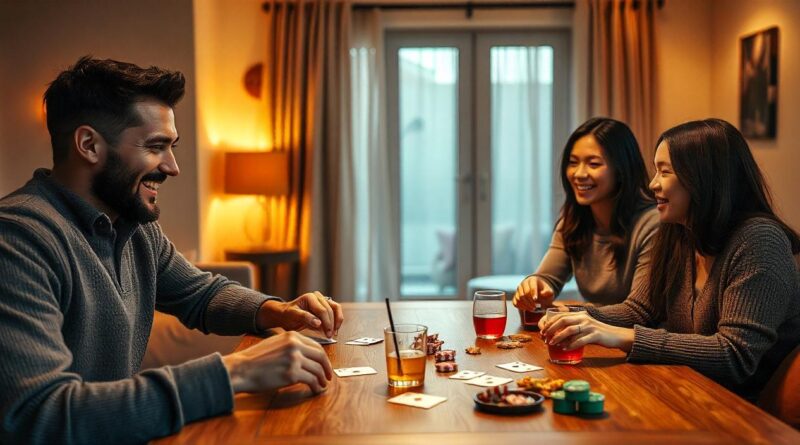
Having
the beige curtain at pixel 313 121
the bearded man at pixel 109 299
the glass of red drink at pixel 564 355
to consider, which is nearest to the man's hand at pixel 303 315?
the bearded man at pixel 109 299

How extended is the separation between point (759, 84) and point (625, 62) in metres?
0.98

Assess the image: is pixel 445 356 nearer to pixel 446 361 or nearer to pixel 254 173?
pixel 446 361

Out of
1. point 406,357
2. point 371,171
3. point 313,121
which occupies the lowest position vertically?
point 406,357

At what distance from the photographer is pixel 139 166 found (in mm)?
1857

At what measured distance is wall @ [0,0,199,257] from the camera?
481cm

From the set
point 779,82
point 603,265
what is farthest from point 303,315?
point 779,82

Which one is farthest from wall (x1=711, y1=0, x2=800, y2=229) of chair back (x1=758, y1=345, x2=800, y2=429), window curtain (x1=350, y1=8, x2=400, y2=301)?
chair back (x1=758, y1=345, x2=800, y2=429)

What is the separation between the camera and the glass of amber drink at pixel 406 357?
1.68 m

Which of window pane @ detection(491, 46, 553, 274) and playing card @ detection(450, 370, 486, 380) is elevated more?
window pane @ detection(491, 46, 553, 274)

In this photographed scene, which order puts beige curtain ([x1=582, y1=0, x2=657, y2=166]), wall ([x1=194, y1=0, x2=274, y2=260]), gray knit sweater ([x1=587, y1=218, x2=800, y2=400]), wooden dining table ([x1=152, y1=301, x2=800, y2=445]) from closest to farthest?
1. wooden dining table ([x1=152, y1=301, x2=800, y2=445])
2. gray knit sweater ([x1=587, y1=218, x2=800, y2=400])
3. wall ([x1=194, y1=0, x2=274, y2=260])
4. beige curtain ([x1=582, y1=0, x2=657, y2=166])

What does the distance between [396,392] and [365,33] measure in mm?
4626

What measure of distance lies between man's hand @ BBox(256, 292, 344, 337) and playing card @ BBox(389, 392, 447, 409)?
48cm

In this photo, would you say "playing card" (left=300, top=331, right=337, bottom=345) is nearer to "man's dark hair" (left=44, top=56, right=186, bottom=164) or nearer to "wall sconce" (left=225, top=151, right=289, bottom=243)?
"man's dark hair" (left=44, top=56, right=186, bottom=164)

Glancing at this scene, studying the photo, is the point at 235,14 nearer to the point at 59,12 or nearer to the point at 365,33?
the point at 365,33
